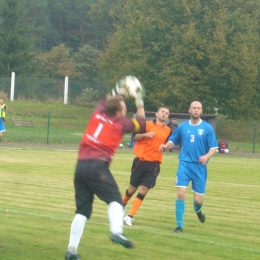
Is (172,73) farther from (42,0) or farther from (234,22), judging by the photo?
(42,0)

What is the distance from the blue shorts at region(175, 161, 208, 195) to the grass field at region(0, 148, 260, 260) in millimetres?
718

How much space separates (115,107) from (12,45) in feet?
184

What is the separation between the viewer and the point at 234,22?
45.3 metres

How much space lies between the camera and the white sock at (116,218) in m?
7.00

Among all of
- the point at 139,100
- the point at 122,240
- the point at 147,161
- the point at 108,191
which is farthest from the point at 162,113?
the point at 122,240

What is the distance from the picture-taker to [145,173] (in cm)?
1128

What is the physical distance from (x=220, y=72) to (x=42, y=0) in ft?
173

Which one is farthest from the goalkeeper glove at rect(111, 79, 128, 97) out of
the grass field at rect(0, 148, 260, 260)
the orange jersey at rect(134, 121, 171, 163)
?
the orange jersey at rect(134, 121, 171, 163)

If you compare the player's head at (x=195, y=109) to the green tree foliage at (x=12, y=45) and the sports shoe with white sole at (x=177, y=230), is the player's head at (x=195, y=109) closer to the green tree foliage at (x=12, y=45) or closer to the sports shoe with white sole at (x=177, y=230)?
the sports shoe with white sole at (x=177, y=230)

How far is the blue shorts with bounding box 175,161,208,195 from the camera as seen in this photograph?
10508 mm

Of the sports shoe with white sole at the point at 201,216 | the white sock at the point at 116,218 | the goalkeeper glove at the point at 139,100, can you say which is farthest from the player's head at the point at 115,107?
the sports shoe with white sole at the point at 201,216

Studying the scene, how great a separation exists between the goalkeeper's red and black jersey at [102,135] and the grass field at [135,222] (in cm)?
139

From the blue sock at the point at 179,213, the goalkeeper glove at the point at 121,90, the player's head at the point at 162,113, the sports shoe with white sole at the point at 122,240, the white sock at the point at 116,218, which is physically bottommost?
the blue sock at the point at 179,213

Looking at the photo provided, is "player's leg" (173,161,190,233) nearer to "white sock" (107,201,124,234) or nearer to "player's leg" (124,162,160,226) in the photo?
"player's leg" (124,162,160,226)
